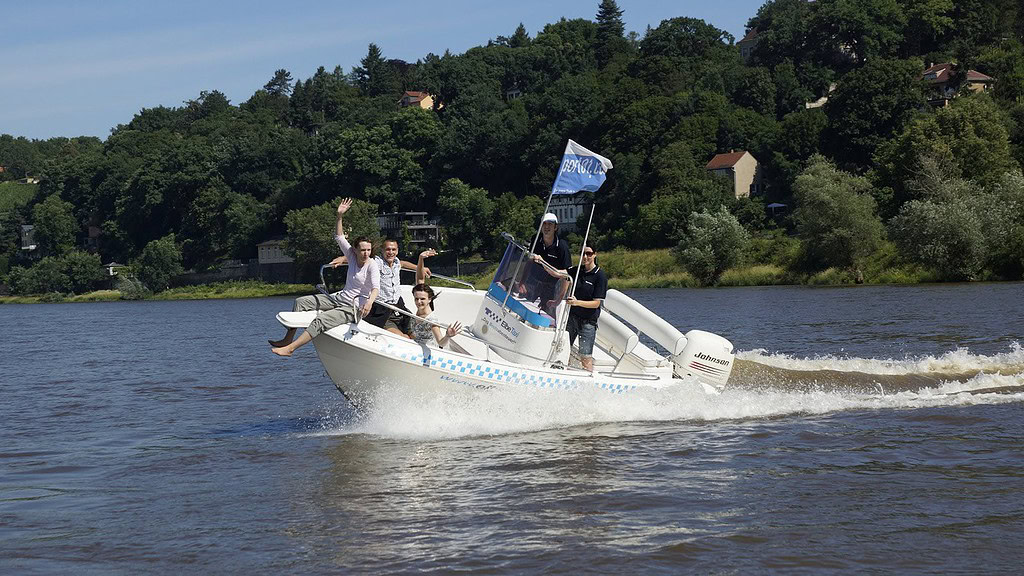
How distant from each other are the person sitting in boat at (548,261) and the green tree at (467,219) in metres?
90.9

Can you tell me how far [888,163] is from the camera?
7006 cm

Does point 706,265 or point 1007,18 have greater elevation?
point 1007,18

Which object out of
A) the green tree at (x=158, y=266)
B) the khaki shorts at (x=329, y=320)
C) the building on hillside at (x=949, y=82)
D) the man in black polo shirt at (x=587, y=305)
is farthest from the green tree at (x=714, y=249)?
the green tree at (x=158, y=266)

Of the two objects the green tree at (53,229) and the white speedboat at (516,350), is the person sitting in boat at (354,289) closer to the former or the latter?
the white speedboat at (516,350)

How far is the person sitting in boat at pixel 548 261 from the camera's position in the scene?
1286cm

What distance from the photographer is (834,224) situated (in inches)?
2218

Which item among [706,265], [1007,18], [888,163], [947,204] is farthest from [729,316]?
[1007,18]

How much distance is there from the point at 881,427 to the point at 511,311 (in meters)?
4.62

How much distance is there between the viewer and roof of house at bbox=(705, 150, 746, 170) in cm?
9500

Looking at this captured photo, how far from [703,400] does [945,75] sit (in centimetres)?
9210

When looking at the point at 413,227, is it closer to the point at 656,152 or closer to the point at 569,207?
the point at 569,207

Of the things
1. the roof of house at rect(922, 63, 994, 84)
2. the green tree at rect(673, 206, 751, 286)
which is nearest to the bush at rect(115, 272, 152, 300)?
the green tree at rect(673, 206, 751, 286)

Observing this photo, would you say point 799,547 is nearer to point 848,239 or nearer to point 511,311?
point 511,311

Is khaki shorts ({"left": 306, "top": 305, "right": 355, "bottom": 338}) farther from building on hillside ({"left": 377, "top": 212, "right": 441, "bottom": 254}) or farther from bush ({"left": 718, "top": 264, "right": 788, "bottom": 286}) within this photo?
building on hillside ({"left": 377, "top": 212, "right": 441, "bottom": 254})
